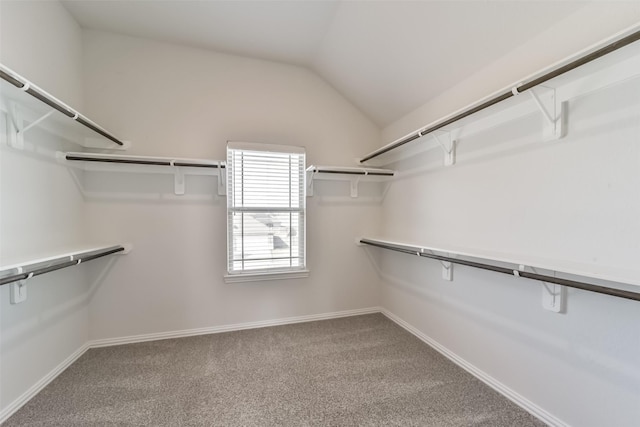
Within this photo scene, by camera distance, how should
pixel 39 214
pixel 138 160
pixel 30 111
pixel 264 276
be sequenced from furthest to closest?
1. pixel 264 276
2. pixel 138 160
3. pixel 39 214
4. pixel 30 111

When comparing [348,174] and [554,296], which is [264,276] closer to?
[348,174]

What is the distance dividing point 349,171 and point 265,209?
0.93 meters

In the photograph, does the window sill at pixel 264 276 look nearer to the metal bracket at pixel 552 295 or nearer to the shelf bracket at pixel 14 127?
the shelf bracket at pixel 14 127

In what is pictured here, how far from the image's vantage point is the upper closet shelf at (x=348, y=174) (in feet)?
8.52

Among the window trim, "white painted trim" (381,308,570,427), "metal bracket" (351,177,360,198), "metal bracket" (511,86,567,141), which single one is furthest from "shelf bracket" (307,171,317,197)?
"metal bracket" (511,86,567,141)

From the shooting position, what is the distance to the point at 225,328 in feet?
8.39

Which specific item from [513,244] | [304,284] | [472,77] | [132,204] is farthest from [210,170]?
[513,244]

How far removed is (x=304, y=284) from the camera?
9.15ft

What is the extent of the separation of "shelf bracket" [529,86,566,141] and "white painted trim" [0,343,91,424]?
3296 millimetres

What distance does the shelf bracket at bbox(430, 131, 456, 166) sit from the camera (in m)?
2.02

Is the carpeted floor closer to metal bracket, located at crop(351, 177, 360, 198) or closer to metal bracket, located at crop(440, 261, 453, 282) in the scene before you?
metal bracket, located at crop(440, 261, 453, 282)

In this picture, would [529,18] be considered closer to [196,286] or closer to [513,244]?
[513,244]

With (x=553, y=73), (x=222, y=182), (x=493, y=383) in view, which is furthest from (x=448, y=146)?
(x=222, y=182)

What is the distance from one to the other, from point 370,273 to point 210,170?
2.00 m
